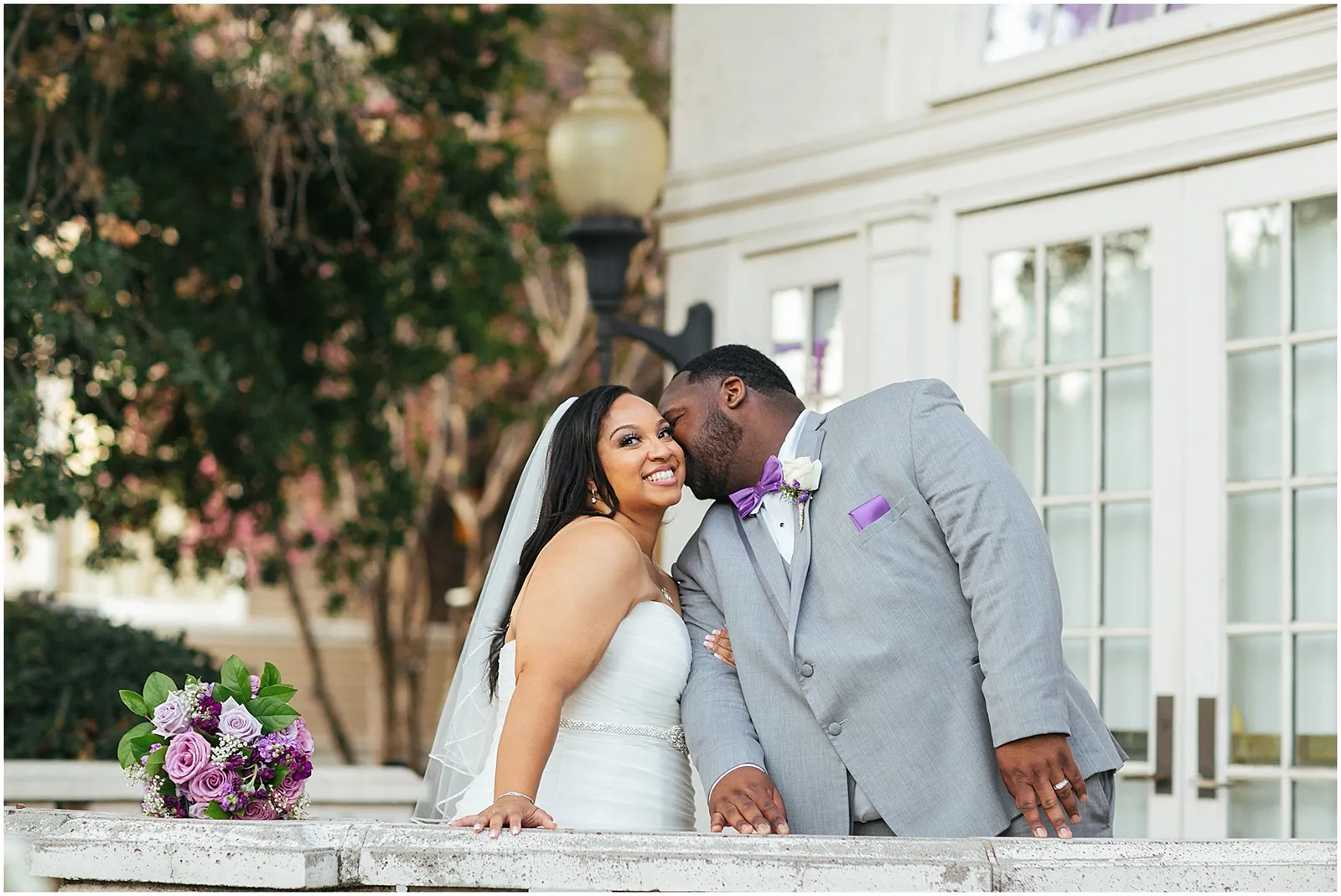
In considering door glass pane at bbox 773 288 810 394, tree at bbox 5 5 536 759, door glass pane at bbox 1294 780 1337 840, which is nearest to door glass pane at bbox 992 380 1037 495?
door glass pane at bbox 773 288 810 394

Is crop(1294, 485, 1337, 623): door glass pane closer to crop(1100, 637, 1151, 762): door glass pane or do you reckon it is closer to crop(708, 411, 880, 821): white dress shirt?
crop(1100, 637, 1151, 762): door glass pane

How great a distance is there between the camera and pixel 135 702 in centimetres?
385

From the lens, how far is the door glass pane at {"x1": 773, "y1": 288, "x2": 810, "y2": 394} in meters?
7.23

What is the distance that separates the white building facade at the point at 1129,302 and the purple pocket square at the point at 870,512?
78.7 inches

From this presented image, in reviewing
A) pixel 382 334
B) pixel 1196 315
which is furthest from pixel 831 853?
pixel 382 334

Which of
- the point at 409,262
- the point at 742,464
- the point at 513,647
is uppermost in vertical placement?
the point at 409,262

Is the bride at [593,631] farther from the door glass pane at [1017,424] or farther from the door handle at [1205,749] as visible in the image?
the door glass pane at [1017,424]

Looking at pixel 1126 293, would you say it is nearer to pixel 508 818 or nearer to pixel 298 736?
pixel 298 736

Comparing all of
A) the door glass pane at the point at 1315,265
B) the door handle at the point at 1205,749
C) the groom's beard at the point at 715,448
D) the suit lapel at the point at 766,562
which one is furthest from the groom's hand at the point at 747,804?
the door glass pane at the point at 1315,265

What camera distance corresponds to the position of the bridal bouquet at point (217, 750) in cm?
375

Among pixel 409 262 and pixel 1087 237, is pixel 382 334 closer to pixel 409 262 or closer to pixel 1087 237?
pixel 409 262

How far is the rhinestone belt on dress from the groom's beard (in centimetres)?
65

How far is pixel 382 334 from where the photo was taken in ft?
29.8

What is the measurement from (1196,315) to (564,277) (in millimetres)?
9704
